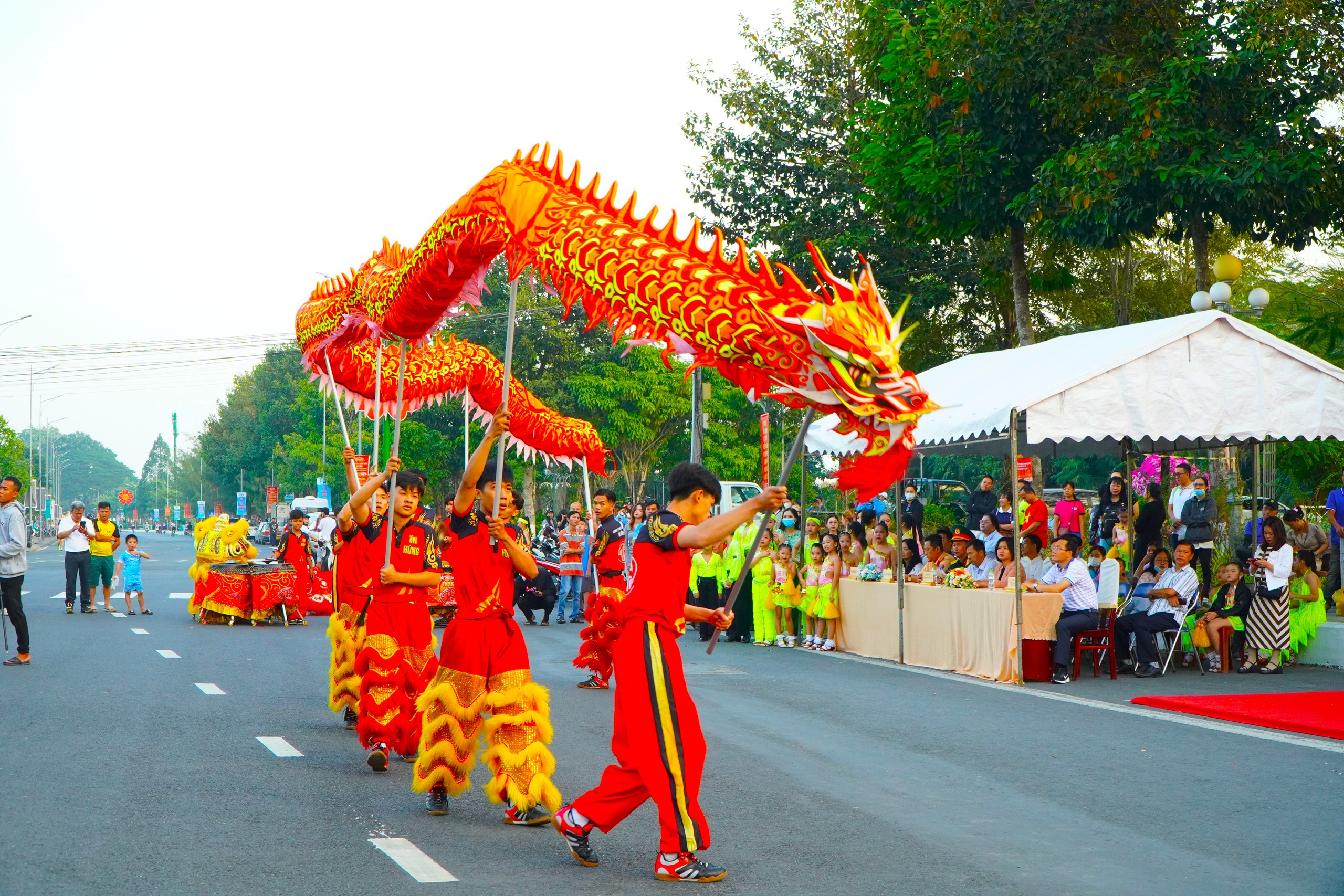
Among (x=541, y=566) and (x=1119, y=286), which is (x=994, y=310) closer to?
(x=1119, y=286)

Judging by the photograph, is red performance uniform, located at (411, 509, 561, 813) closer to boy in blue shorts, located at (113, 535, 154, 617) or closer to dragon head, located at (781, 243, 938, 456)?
dragon head, located at (781, 243, 938, 456)

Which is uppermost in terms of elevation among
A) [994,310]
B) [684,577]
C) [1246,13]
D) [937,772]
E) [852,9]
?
[852,9]

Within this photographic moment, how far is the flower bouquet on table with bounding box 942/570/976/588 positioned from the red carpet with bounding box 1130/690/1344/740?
2.68 m

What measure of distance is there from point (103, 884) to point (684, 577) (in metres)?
2.67

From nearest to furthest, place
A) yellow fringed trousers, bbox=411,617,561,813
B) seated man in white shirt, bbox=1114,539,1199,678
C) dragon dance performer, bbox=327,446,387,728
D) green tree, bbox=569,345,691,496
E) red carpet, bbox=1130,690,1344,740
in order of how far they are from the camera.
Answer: yellow fringed trousers, bbox=411,617,561,813 < dragon dance performer, bbox=327,446,387,728 < red carpet, bbox=1130,690,1344,740 < seated man in white shirt, bbox=1114,539,1199,678 < green tree, bbox=569,345,691,496

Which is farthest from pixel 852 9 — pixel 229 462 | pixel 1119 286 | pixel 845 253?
pixel 229 462

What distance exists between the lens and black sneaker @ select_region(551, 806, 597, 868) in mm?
5586

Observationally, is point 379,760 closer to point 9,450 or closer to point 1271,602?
point 1271,602

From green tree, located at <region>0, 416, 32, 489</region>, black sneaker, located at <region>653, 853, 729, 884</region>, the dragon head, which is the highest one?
green tree, located at <region>0, 416, 32, 489</region>

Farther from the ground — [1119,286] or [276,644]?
[1119,286]

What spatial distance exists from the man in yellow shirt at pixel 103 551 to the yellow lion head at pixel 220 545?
1.53 m

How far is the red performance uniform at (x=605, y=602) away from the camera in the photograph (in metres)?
11.4

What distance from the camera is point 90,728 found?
925cm

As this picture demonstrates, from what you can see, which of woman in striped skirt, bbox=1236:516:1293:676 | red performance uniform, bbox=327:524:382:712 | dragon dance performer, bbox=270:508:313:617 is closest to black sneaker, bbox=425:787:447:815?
red performance uniform, bbox=327:524:382:712
